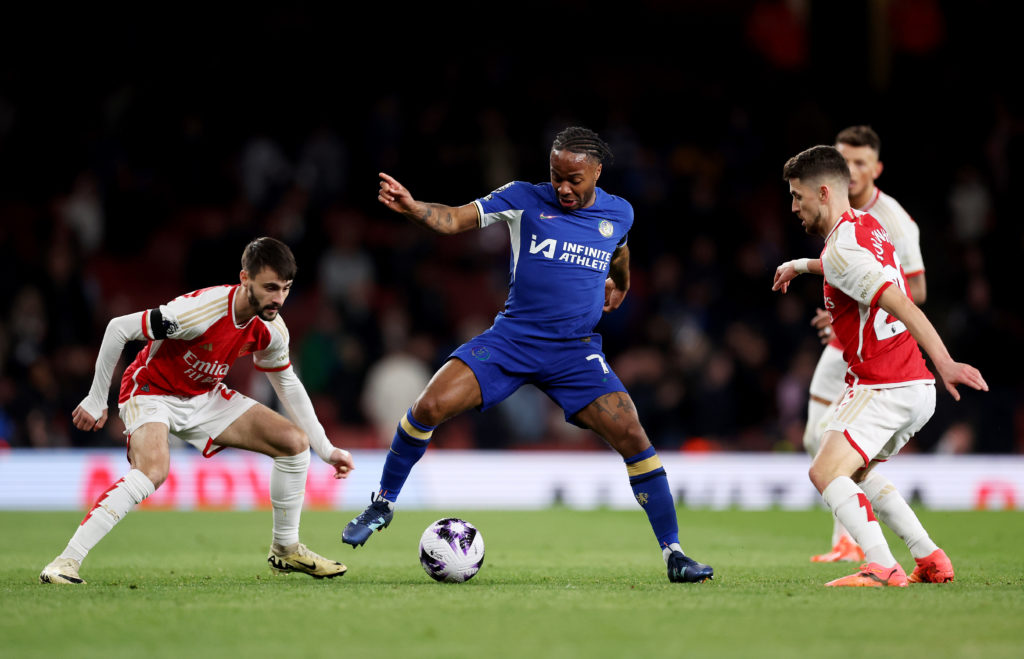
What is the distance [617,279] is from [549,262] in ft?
2.68

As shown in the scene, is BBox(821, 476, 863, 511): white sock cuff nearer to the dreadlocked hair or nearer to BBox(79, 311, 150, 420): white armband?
the dreadlocked hair

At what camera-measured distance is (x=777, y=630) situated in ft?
14.9

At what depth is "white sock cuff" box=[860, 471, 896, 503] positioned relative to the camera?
6320mm

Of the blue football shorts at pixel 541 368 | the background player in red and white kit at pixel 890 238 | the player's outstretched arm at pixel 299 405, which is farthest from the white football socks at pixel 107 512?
the background player in red and white kit at pixel 890 238

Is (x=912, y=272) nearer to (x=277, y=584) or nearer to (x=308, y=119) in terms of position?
(x=277, y=584)

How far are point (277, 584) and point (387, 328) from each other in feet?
28.8

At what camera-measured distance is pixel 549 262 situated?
21.7 ft

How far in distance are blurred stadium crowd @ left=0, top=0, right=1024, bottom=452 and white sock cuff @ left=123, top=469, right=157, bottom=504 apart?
25.2 feet

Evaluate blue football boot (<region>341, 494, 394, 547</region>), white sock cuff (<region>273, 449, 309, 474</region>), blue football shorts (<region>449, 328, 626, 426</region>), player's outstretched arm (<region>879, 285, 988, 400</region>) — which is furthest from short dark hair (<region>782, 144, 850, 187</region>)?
white sock cuff (<region>273, 449, 309, 474</region>)

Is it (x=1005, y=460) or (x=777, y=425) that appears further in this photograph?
(x=777, y=425)

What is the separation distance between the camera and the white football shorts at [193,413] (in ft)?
21.7

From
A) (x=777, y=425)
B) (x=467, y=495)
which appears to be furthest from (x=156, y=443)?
(x=777, y=425)

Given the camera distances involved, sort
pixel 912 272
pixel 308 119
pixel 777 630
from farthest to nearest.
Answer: pixel 308 119
pixel 912 272
pixel 777 630

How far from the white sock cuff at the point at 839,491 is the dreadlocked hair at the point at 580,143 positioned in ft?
7.06
